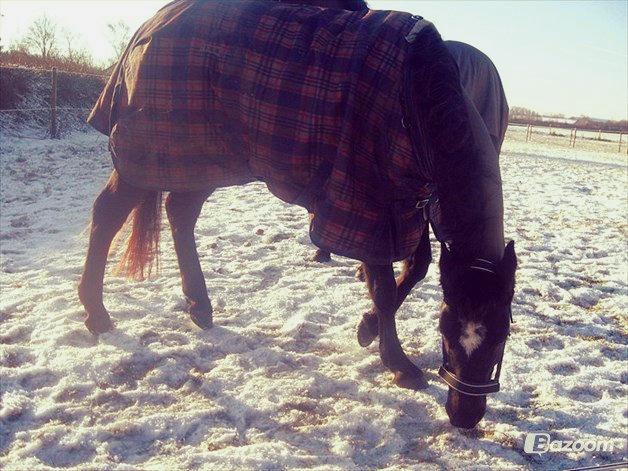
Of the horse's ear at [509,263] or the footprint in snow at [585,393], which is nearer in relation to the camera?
the horse's ear at [509,263]

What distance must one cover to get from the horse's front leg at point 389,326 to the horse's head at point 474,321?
1.52ft

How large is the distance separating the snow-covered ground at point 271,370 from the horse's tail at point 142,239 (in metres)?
0.24

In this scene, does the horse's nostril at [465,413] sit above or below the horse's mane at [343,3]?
below

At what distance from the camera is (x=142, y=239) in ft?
9.31

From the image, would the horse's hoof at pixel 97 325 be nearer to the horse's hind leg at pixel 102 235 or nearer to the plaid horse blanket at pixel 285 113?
the horse's hind leg at pixel 102 235

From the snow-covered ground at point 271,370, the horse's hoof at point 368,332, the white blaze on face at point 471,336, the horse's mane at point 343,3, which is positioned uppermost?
the horse's mane at point 343,3

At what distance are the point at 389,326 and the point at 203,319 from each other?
3.31 ft

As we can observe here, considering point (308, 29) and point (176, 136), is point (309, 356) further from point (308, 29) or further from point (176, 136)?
point (308, 29)

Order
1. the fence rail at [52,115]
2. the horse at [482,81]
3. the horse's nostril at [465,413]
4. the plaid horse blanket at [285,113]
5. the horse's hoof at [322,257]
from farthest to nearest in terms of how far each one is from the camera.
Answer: the fence rail at [52,115]
the horse's hoof at [322,257]
the horse at [482,81]
the plaid horse blanket at [285,113]
the horse's nostril at [465,413]

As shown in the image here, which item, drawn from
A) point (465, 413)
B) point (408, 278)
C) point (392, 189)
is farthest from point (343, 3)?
point (465, 413)

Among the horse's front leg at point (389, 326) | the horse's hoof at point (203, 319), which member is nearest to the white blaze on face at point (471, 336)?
the horse's front leg at point (389, 326)

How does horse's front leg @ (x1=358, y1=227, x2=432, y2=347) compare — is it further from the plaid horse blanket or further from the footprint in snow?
the footprint in snow

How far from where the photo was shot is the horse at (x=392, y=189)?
5.57 ft

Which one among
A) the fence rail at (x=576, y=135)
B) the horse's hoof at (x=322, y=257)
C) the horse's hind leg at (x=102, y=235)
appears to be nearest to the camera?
the horse's hind leg at (x=102, y=235)
